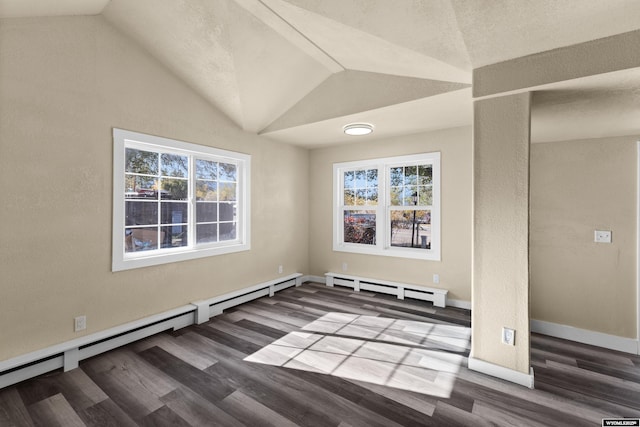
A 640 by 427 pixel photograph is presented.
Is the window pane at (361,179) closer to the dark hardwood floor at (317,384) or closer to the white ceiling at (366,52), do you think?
the white ceiling at (366,52)

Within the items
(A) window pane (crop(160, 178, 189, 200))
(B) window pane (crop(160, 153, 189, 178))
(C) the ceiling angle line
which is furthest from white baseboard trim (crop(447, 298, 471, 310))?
(B) window pane (crop(160, 153, 189, 178))

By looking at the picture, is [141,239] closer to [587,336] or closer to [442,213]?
[442,213]

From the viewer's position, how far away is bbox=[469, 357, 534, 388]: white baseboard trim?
227 cm

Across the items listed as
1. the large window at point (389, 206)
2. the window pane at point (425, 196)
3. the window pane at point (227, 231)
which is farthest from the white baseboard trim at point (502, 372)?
the window pane at point (227, 231)

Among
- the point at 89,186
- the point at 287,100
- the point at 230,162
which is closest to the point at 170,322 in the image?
the point at 89,186

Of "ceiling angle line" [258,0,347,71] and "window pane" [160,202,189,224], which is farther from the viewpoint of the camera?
"window pane" [160,202,189,224]

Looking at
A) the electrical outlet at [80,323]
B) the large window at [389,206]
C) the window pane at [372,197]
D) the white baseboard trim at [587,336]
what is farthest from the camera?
the window pane at [372,197]

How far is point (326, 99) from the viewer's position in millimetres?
3570

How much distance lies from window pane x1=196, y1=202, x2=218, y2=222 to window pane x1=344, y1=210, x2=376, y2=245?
2.23m

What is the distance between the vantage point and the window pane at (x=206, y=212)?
12.5ft

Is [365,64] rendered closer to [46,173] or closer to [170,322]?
[46,173]

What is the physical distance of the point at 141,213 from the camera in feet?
10.5

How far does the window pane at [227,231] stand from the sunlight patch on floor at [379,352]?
171cm

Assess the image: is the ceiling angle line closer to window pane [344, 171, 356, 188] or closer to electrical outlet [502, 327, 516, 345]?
window pane [344, 171, 356, 188]
